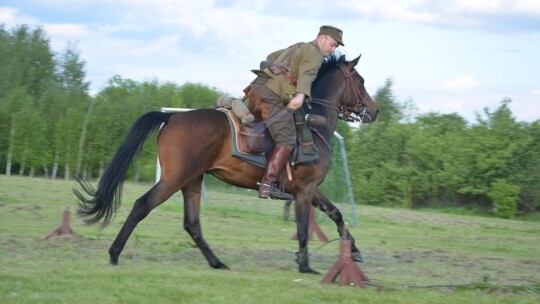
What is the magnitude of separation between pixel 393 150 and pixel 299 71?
29.2 metres

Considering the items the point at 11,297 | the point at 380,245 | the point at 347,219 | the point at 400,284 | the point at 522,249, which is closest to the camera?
the point at 11,297

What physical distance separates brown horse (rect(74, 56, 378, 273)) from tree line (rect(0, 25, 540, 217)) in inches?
775

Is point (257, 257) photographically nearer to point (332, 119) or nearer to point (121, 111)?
point (332, 119)

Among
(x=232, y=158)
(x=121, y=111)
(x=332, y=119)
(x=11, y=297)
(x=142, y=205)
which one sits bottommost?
(x=11, y=297)

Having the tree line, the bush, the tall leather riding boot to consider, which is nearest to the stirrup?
the tall leather riding boot

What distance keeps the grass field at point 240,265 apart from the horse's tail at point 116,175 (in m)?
0.66

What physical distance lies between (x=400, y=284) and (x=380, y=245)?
580 cm

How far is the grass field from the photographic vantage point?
852 cm

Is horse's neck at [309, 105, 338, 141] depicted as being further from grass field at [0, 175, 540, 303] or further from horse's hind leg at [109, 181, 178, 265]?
horse's hind leg at [109, 181, 178, 265]

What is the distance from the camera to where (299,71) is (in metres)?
10.7

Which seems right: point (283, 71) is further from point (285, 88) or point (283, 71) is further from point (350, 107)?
point (350, 107)

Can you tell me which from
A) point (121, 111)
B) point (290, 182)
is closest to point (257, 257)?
point (290, 182)

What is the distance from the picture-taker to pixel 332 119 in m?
11.6

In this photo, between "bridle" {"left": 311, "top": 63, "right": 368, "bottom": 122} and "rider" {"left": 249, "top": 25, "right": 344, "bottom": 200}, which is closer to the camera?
"rider" {"left": 249, "top": 25, "right": 344, "bottom": 200}
